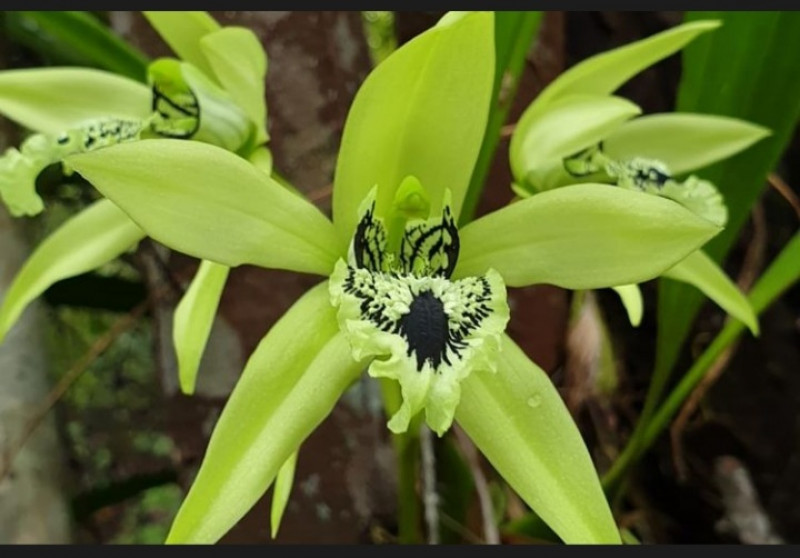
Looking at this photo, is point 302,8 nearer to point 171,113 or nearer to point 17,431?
point 171,113

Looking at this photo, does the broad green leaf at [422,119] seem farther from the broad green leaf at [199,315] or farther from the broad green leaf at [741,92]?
the broad green leaf at [741,92]

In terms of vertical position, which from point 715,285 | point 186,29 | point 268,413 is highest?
point 186,29

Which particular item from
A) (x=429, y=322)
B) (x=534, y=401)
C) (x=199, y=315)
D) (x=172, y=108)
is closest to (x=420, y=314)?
(x=429, y=322)

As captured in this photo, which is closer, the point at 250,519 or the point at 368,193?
the point at 368,193

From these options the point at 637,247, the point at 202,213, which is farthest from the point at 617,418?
the point at 202,213

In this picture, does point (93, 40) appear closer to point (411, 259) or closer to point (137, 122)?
point (137, 122)

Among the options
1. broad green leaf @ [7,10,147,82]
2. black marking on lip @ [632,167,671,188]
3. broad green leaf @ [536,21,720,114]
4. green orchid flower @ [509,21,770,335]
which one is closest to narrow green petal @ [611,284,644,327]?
green orchid flower @ [509,21,770,335]
